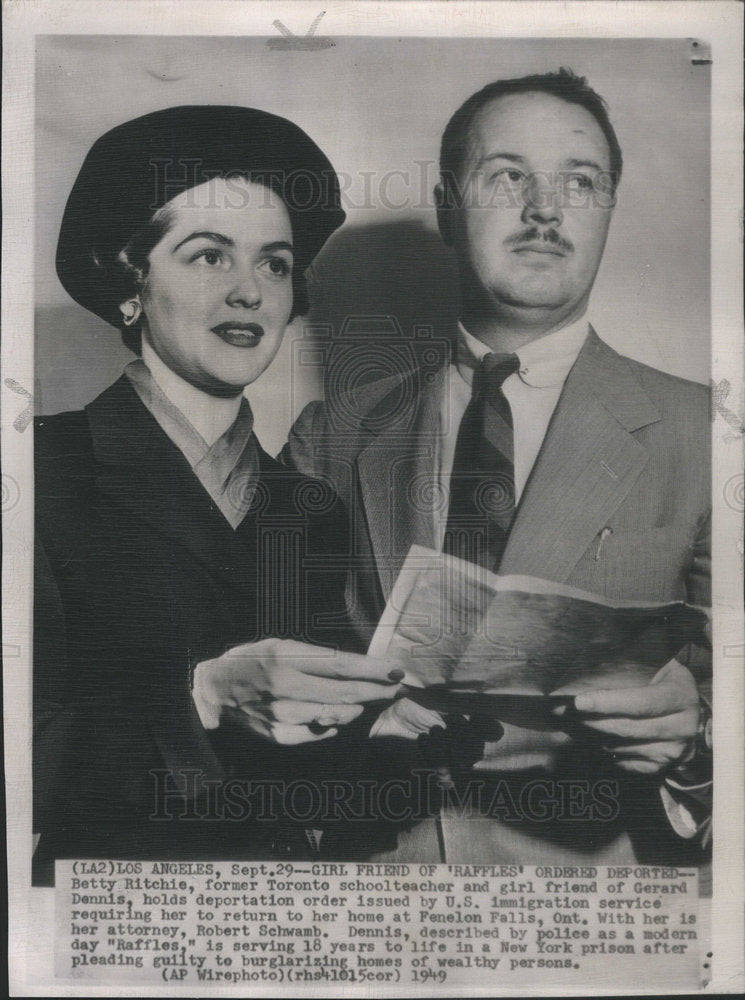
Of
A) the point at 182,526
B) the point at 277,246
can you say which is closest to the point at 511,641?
the point at 182,526

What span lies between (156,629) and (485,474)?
75cm

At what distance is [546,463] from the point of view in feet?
5.52

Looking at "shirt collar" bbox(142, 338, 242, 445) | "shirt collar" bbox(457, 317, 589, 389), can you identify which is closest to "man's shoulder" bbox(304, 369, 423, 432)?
"shirt collar" bbox(457, 317, 589, 389)

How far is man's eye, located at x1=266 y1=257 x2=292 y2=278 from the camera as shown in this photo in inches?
67.1

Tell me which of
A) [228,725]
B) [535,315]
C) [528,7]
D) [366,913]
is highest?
[528,7]

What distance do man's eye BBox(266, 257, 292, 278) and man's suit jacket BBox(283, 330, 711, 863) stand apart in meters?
0.25

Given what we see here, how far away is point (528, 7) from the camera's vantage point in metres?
1.73

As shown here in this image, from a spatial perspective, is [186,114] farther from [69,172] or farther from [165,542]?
[165,542]

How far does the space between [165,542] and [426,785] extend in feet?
2.39

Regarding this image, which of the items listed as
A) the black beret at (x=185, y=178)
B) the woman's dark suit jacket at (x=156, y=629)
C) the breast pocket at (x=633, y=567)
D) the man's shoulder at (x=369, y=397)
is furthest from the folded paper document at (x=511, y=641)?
the black beret at (x=185, y=178)

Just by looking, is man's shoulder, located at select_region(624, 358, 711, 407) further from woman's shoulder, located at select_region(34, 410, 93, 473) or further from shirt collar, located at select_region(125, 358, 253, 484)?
woman's shoulder, located at select_region(34, 410, 93, 473)

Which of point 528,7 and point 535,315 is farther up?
point 528,7

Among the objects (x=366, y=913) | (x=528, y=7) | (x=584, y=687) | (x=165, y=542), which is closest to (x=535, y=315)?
(x=528, y=7)

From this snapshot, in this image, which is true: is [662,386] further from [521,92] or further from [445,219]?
[521,92]
